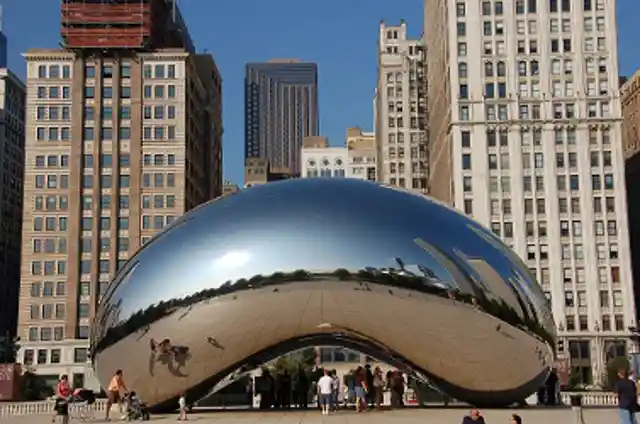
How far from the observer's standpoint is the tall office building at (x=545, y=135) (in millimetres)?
Result: 87875

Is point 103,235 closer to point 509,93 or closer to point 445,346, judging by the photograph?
point 509,93

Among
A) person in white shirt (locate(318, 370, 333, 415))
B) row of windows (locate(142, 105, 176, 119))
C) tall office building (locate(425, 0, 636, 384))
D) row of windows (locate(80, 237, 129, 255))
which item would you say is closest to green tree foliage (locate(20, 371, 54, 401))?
row of windows (locate(80, 237, 129, 255))

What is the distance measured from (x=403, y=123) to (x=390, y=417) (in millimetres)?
123866

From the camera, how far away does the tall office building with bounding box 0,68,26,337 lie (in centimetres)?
11119

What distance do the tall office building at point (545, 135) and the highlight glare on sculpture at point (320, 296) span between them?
224 feet

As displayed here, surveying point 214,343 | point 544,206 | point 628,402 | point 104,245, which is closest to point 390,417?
point 214,343

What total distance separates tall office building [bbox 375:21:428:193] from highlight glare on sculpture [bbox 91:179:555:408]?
118 meters

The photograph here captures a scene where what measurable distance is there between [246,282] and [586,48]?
77474 millimetres

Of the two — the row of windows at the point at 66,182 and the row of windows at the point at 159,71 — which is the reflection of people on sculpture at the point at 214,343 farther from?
the row of windows at the point at 159,71

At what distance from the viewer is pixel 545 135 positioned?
90625mm

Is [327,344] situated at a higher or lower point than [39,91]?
lower

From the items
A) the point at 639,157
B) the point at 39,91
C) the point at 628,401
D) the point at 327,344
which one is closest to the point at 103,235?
the point at 39,91

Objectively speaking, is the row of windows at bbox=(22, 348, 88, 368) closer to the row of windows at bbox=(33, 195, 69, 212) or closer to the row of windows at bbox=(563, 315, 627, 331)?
the row of windows at bbox=(33, 195, 69, 212)

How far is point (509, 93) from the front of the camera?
9100 centimetres
